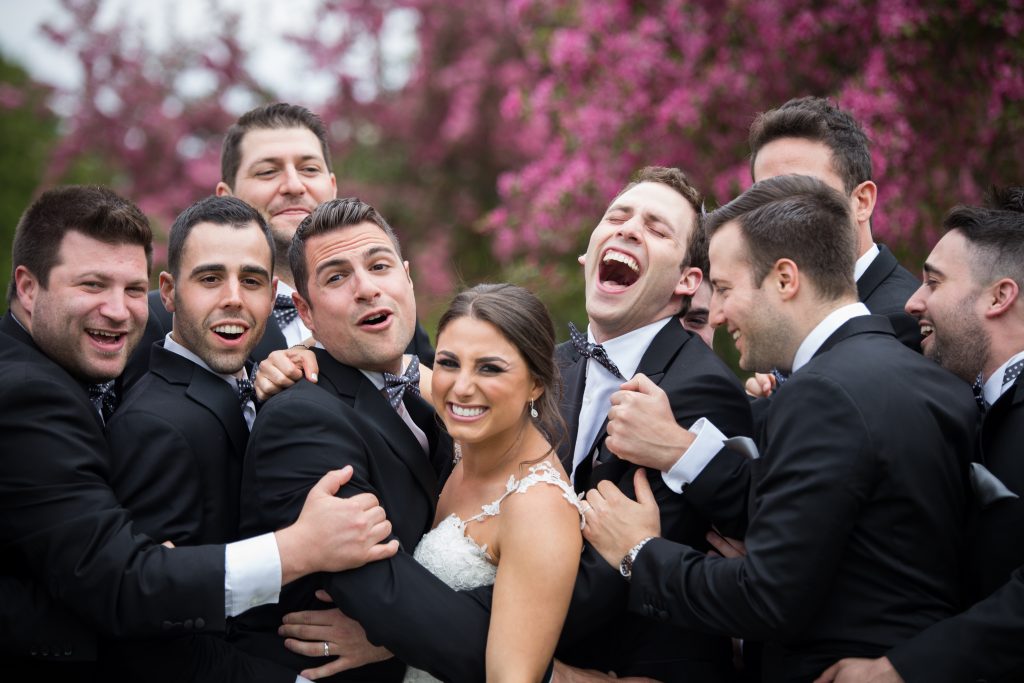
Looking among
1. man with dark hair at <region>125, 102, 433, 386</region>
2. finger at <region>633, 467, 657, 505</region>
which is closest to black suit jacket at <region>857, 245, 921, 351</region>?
finger at <region>633, 467, 657, 505</region>

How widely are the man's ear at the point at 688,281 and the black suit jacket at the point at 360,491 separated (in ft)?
4.99

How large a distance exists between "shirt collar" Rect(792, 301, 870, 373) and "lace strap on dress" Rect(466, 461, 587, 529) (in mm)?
992

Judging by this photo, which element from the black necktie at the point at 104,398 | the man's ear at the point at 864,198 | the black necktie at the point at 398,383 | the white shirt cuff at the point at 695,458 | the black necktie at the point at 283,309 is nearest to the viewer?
the white shirt cuff at the point at 695,458

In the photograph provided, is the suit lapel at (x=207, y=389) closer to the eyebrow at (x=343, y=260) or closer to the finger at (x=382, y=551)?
the eyebrow at (x=343, y=260)

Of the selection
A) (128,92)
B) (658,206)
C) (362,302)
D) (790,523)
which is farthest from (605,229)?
(128,92)

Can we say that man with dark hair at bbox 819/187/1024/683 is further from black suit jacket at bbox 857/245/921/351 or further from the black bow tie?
black suit jacket at bbox 857/245/921/351

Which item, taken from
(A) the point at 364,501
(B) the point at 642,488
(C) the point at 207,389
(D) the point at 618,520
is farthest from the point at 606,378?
(C) the point at 207,389

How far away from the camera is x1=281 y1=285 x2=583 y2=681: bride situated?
3652mm

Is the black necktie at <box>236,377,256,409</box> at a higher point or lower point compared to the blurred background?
lower

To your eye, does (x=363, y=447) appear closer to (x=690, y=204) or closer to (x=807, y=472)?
(x=807, y=472)

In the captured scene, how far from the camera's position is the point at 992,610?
3.46 metres

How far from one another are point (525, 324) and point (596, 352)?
27.9 inches

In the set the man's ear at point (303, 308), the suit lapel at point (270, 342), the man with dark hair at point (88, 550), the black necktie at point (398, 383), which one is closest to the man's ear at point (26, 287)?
the man with dark hair at point (88, 550)

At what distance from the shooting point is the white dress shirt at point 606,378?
4.67m
